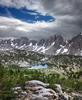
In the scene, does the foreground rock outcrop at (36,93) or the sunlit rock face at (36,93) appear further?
the foreground rock outcrop at (36,93)

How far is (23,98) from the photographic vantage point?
151m

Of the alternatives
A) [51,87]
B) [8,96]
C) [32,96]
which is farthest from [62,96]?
[8,96]

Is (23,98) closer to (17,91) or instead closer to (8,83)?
(17,91)

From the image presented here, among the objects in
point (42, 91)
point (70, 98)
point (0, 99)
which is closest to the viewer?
point (0, 99)

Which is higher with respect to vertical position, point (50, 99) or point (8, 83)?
point (8, 83)

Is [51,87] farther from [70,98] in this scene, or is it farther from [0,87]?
[0,87]

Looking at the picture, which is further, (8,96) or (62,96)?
(62,96)

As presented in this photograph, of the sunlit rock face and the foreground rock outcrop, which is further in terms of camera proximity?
the foreground rock outcrop

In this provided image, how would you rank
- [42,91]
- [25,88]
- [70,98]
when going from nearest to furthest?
1. [42,91]
2. [25,88]
3. [70,98]

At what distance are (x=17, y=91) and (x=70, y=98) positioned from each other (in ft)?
145

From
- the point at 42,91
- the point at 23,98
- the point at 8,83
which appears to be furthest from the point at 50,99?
the point at 8,83

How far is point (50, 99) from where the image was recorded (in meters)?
152

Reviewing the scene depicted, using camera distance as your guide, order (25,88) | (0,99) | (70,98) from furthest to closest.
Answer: (70,98), (25,88), (0,99)

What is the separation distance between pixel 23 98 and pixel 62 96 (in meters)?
30.4
